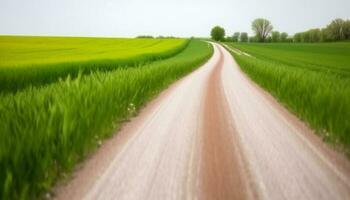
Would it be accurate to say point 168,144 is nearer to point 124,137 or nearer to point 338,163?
point 124,137

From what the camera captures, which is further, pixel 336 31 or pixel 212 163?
pixel 336 31

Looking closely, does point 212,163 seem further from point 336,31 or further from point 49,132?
point 336,31

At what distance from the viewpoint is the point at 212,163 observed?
16.5 feet

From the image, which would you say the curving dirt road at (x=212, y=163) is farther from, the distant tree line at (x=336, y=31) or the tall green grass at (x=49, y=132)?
the distant tree line at (x=336, y=31)

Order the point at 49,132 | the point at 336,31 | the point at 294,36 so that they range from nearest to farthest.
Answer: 1. the point at 49,132
2. the point at 336,31
3. the point at 294,36

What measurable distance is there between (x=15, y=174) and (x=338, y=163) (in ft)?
16.3

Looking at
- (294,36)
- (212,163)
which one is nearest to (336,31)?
(294,36)

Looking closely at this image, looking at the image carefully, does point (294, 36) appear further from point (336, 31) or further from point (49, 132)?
point (49, 132)

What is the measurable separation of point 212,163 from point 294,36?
201m

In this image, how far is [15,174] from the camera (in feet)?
11.3

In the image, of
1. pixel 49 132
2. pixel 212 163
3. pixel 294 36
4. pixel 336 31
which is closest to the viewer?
pixel 49 132

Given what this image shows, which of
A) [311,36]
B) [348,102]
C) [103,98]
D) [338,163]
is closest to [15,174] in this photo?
[103,98]

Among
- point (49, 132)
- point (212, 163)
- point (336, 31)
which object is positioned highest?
point (336, 31)

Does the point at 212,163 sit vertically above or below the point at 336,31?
below
